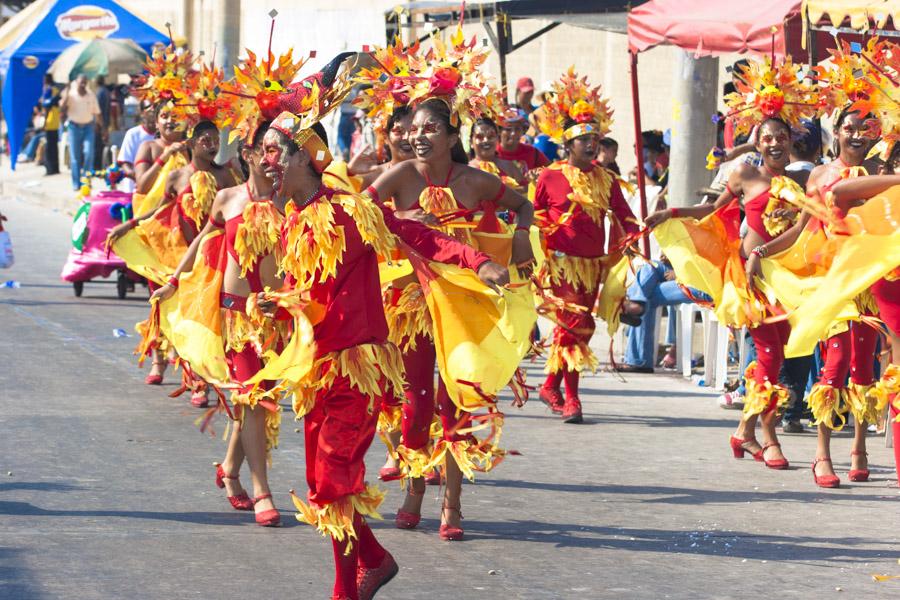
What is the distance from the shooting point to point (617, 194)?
37.1ft

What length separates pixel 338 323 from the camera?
20.3ft

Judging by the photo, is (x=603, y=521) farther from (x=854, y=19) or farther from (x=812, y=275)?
(x=854, y=19)

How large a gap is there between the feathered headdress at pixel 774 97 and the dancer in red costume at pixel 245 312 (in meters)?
3.23

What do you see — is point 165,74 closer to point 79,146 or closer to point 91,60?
point 91,60

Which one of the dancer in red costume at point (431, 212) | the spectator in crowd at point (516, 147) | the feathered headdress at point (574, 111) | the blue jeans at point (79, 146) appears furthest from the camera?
the blue jeans at point (79, 146)

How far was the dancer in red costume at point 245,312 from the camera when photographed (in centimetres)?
750

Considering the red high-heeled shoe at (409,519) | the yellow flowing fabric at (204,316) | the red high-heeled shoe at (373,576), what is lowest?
the red high-heeled shoe at (409,519)

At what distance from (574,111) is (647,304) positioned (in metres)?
2.48

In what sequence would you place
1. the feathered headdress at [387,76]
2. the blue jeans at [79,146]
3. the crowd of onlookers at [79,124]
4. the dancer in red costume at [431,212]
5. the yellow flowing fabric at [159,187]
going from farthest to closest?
the blue jeans at [79,146] → the crowd of onlookers at [79,124] → the yellow flowing fabric at [159,187] → the feathered headdress at [387,76] → the dancer in red costume at [431,212]

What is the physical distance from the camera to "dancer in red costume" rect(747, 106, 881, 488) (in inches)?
346

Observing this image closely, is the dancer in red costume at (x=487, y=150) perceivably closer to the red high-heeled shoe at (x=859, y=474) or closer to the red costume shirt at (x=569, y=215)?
the red costume shirt at (x=569, y=215)

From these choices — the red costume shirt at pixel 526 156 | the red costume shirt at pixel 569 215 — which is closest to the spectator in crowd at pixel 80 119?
the red costume shirt at pixel 526 156

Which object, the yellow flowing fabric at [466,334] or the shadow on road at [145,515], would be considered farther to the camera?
the shadow on road at [145,515]

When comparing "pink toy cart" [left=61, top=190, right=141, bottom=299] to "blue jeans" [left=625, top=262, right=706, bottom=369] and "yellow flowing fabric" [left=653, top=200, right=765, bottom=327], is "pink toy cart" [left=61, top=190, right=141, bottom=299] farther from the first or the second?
"yellow flowing fabric" [left=653, top=200, right=765, bottom=327]
